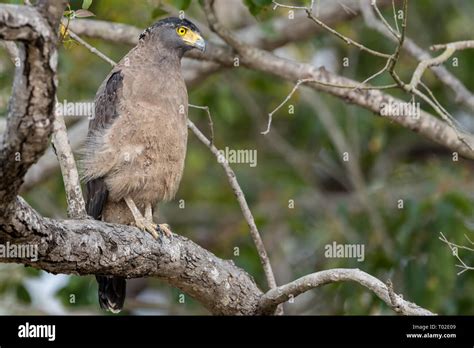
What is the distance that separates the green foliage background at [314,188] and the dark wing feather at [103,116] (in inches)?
33.5

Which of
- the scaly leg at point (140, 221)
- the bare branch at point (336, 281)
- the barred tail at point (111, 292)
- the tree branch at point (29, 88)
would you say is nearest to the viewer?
the tree branch at point (29, 88)

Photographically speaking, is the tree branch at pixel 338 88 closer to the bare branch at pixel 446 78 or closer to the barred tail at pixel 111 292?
the bare branch at pixel 446 78

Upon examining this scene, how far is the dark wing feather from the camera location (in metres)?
5.73

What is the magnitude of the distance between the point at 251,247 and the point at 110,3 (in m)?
2.81

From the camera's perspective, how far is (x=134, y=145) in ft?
18.3

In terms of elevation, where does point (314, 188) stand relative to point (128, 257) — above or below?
above

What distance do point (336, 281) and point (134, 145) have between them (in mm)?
1821

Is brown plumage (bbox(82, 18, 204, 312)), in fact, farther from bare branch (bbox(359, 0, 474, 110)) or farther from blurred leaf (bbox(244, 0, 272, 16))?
bare branch (bbox(359, 0, 474, 110))

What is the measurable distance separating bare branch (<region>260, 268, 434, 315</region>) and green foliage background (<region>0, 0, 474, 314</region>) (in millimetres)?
2380

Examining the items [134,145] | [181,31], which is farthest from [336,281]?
[181,31]

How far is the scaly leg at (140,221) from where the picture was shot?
5234 millimetres

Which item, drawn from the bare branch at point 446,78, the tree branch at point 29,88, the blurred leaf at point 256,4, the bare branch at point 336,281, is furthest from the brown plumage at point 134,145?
the tree branch at point 29,88

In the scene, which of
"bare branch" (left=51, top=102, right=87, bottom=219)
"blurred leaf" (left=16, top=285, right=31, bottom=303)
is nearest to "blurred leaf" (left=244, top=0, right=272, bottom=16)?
"bare branch" (left=51, top=102, right=87, bottom=219)

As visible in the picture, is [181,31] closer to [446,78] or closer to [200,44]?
[200,44]
